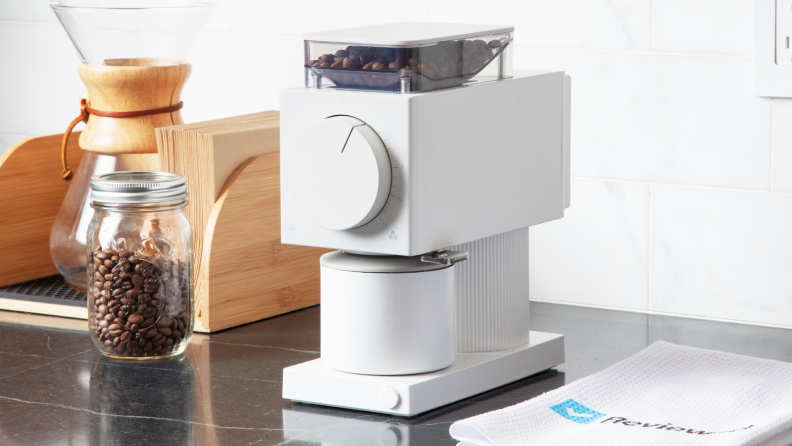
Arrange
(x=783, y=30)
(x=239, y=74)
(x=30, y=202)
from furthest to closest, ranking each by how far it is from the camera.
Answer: (x=239, y=74)
(x=30, y=202)
(x=783, y=30)

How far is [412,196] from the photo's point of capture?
2.67 ft

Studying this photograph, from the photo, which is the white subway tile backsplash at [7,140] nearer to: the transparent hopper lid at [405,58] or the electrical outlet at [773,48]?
the transparent hopper lid at [405,58]

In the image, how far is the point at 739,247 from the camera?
3.91 feet

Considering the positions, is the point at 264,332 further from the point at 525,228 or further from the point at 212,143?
the point at 525,228

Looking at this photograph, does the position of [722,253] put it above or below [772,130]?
below

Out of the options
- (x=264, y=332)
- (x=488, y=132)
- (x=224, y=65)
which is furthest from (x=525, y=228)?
(x=224, y=65)

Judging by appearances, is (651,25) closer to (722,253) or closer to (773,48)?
(773,48)

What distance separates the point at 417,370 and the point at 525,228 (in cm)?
19

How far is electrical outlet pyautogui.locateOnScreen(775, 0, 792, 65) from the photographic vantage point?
1119mm

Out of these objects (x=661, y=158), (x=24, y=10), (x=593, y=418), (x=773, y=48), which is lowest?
(x=593, y=418)

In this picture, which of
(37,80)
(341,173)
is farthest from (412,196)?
(37,80)

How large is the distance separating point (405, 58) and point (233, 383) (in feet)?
1.18

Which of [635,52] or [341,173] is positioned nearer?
[341,173]

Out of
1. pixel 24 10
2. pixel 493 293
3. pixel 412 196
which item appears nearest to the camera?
pixel 412 196
